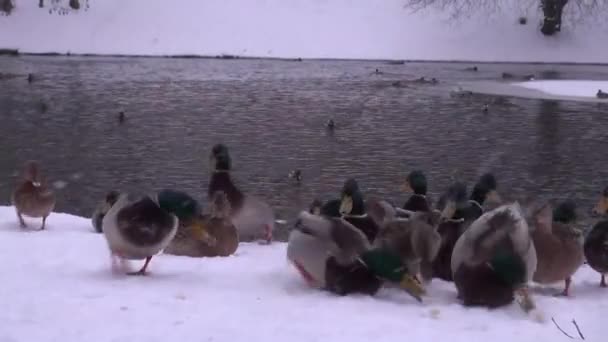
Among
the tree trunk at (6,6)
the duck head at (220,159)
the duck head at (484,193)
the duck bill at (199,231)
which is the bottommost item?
the duck bill at (199,231)

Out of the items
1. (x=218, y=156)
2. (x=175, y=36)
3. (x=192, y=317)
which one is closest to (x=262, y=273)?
(x=192, y=317)

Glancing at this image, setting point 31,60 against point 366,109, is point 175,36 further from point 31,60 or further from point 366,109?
point 366,109

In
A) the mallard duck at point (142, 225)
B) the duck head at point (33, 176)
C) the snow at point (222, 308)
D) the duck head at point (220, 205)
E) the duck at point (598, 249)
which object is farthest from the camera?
the duck head at point (33, 176)

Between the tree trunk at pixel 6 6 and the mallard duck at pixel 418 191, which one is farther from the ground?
the tree trunk at pixel 6 6

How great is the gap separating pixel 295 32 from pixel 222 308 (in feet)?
110

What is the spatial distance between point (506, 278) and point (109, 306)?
2.16 meters

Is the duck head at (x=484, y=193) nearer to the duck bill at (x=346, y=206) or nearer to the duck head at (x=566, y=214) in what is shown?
the duck head at (x=566, y=214)

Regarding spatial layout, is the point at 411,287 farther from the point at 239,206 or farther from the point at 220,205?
the point at 239,206

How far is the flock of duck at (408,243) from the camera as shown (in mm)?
4906

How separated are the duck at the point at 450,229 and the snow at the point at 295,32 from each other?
96.7ft

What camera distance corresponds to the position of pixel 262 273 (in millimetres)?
5566

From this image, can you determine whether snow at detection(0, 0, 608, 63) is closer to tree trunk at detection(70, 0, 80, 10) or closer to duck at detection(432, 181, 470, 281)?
tree trunk at detection(70, 0, 80, 10)

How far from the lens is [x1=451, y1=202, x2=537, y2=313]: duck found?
481cm

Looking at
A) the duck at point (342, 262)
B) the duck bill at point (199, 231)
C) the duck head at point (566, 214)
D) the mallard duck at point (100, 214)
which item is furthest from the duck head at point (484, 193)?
the mallard duck at point (100, 214)
